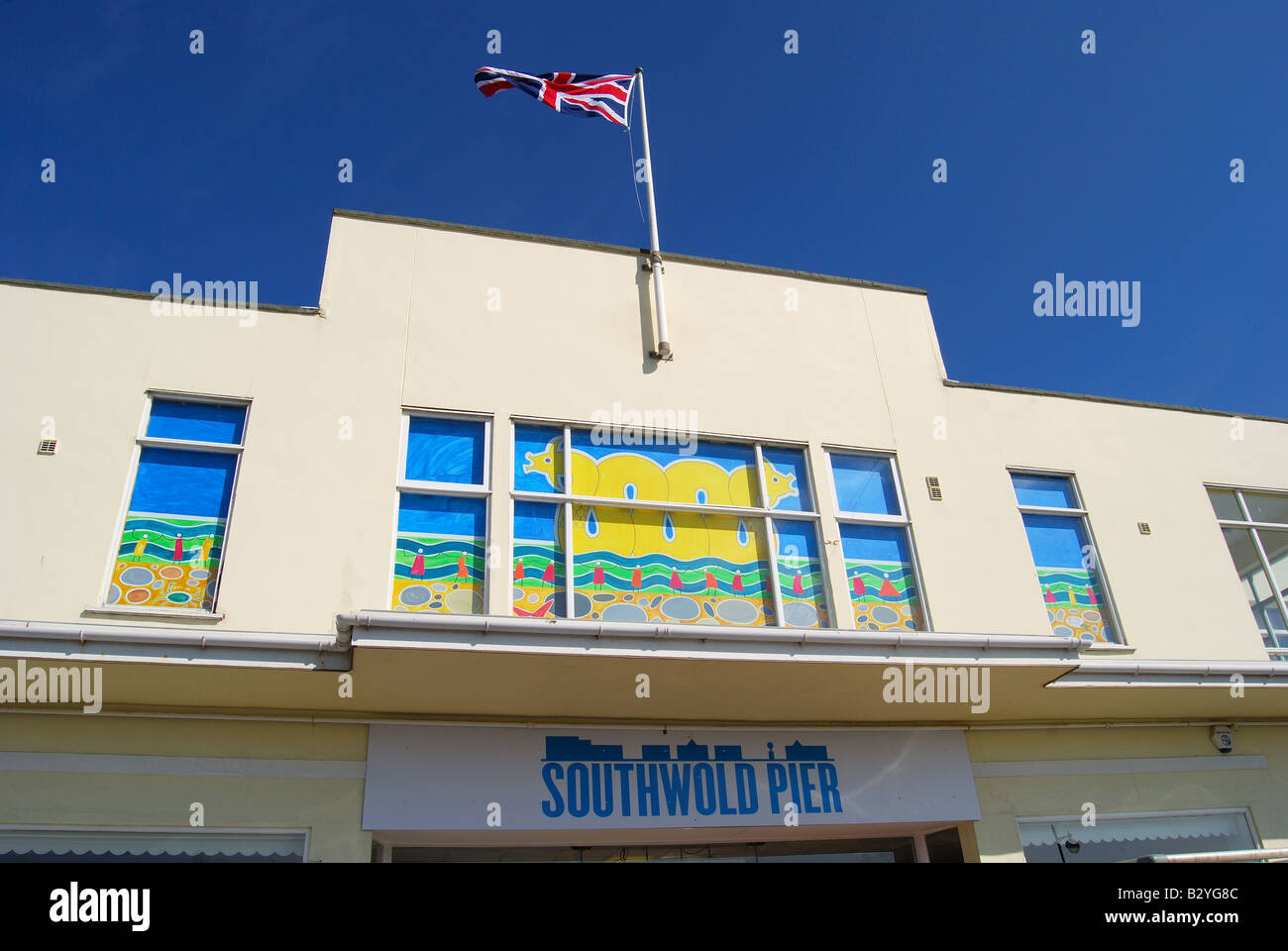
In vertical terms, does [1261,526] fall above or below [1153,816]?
above

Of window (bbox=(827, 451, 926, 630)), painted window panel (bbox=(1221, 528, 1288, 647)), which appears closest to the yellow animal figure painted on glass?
window (bbox=(827, 451, 926, 630))

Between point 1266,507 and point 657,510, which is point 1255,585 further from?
point 657,510

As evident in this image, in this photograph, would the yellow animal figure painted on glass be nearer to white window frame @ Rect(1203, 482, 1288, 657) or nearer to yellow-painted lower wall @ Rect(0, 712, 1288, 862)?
yellow-painted lower wall @ Rect(0, 712, 1288, 862)

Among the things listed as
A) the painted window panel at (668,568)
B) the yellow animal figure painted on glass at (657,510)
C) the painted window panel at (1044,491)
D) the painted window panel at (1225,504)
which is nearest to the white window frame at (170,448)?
the yellow animal figure painted on glass at (657,510)

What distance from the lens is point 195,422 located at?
8859 millimetres

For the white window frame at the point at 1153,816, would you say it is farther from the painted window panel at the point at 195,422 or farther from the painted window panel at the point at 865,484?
the painted window panel at the point at 195,422

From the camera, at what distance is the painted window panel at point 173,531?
801 cm

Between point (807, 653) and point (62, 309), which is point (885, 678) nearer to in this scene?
point (807, 653)

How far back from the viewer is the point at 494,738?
27.5 feet

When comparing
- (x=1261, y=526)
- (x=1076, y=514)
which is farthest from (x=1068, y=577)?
(x=1261, y=526)

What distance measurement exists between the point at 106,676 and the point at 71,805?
1.05 metres

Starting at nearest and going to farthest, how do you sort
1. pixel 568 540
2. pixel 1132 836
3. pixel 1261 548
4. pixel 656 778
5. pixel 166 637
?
pixel 166 637 → pixel 656 778 → pixel 568 540 → pixel 1132 836 → pixel 1261 548

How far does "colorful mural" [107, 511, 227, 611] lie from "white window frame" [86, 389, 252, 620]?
0.05 m

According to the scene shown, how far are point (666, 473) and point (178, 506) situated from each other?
14.9 ft
